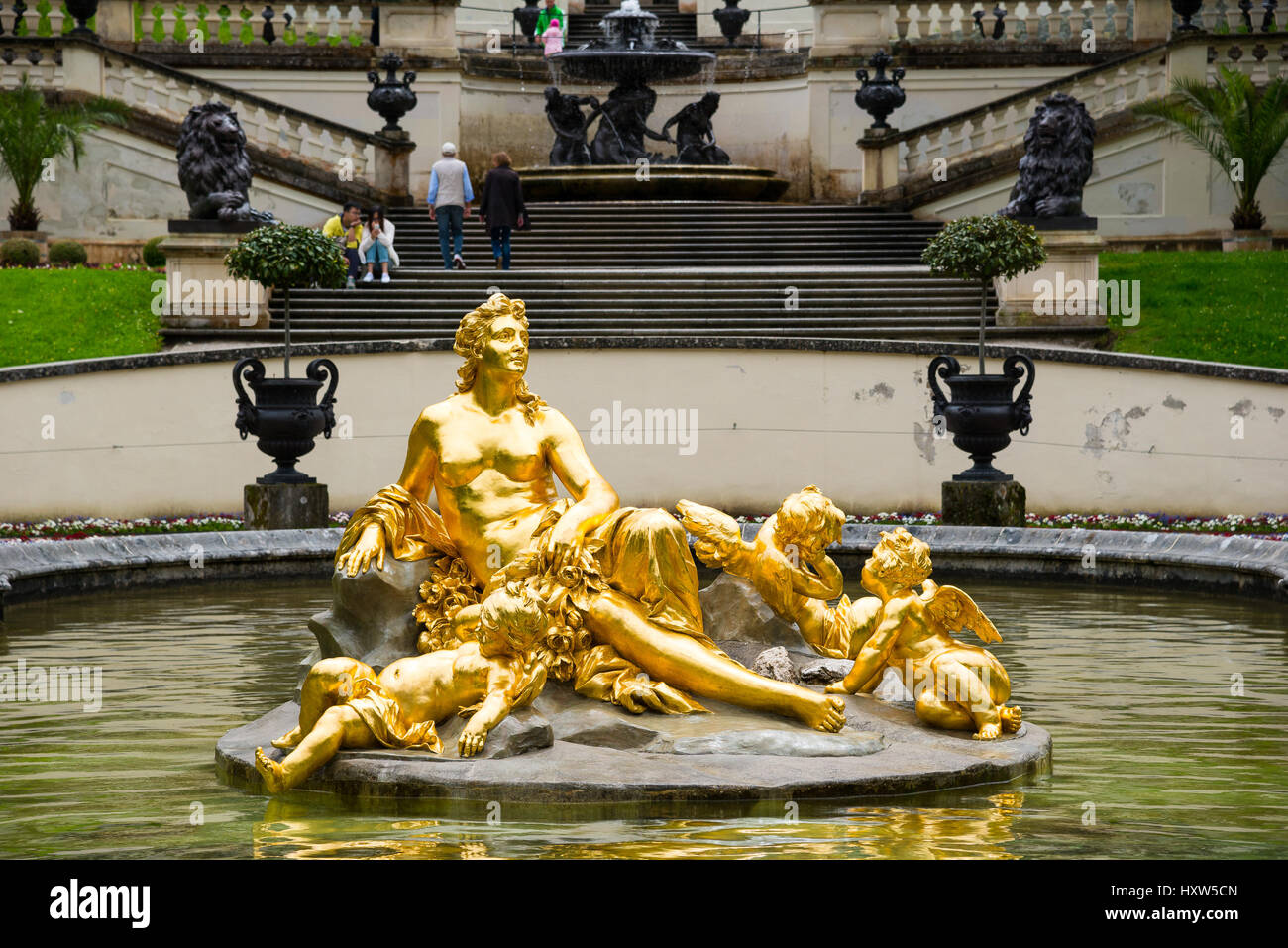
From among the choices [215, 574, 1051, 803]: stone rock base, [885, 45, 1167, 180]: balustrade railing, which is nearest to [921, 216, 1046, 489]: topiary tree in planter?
[215, 574, 1051, 803]: stone rock base

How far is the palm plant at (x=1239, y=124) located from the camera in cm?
2719

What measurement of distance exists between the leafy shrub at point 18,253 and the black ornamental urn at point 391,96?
633 cm

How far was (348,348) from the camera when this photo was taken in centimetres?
1833

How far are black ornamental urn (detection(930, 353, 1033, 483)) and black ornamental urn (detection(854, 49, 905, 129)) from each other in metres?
15.4

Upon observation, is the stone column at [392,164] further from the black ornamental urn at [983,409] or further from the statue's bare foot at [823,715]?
the statue's bare foot at [823,715]

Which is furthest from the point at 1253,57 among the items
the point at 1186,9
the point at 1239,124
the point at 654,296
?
the point at 654,296

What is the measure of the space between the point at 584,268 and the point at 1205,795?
61.3ft

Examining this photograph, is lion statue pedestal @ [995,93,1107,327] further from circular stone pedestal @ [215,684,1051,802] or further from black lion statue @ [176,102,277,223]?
circular stone pedestal @ [215,684,1051,802]

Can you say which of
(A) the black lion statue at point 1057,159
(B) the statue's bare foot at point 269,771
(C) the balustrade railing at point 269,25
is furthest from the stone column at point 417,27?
(B) the statue's bare foot at point 269,771

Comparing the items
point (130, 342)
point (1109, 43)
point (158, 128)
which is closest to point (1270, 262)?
point (1109, 43)

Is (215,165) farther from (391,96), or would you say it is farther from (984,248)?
(984,248)

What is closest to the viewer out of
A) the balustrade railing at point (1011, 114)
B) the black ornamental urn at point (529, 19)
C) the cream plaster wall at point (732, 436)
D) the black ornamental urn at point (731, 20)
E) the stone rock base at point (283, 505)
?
the stone rock base at point (283, 505)

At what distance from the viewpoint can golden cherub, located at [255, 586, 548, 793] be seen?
22.2ft
